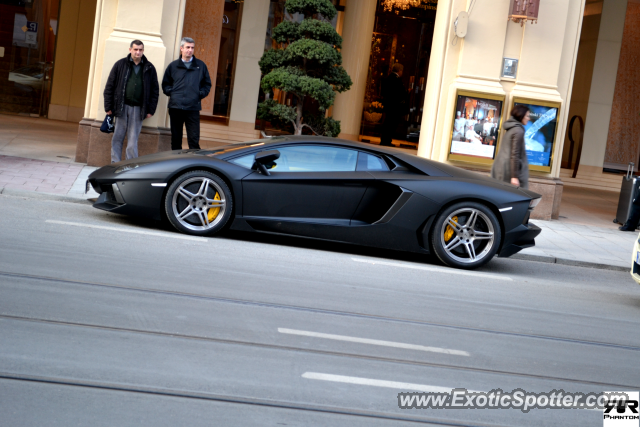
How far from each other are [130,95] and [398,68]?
1088 cm

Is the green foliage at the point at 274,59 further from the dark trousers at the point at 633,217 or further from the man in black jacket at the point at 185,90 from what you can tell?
the dark trousers at the point at 633,217

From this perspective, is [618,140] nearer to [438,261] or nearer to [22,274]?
[438,261]

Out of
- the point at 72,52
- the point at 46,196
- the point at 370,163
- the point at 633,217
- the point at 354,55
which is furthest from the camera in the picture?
the point at 354,55

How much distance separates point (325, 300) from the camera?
5.67 m

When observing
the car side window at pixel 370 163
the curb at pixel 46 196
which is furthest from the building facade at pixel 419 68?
the car side window at pixel 370 163

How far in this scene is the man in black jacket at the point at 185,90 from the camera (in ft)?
37.3

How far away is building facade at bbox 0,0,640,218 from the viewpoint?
39.5ft

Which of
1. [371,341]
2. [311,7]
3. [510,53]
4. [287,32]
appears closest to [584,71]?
[510,53]

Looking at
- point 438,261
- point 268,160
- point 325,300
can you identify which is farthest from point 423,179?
point 325,300

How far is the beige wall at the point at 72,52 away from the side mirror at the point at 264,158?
40.4 feet

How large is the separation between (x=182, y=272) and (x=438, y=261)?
3.12 m

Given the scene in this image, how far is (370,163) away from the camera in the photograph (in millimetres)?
7688

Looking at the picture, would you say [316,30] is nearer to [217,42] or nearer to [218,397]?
[217,42]

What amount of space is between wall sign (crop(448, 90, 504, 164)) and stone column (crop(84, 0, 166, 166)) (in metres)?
5.01
